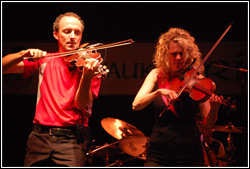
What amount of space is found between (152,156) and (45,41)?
274cm

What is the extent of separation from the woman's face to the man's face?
28.8 inches

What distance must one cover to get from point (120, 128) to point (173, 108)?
1706 millimetres

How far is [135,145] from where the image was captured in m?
3.75

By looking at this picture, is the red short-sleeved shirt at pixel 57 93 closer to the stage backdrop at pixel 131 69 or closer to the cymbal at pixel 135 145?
the cymbal at pixel 135 145

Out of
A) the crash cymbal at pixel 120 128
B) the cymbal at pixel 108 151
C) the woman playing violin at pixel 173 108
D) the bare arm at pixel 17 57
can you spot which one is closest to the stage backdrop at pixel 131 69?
the crash cymbal at pixel 120 128

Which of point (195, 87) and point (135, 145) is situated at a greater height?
point (195, 87)

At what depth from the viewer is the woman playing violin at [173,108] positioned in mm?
2176

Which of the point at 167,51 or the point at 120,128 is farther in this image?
the point at 120,128

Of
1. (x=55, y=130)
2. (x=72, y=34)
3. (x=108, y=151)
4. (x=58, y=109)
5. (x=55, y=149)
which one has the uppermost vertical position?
(x=72, y=34)

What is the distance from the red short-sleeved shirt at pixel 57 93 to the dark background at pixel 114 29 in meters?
2.22

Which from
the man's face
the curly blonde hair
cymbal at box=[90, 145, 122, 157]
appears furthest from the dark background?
the man's face

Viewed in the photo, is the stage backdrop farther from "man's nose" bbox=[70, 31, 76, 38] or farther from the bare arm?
the bare arm

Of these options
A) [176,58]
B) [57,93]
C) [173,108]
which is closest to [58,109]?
[57,93]

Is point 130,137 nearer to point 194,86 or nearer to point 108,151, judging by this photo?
point 108,151
